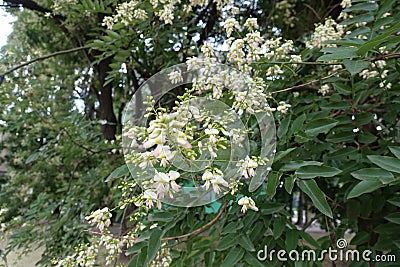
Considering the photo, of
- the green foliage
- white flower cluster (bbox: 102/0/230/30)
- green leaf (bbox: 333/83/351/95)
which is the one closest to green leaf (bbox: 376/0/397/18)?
the green foliage

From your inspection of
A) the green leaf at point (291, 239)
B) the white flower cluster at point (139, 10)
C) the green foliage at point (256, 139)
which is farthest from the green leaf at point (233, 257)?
the white flower cluster at point (139, 10)

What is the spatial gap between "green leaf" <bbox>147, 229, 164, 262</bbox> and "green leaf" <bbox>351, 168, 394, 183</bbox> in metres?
0.43

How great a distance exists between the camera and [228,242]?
81 cm

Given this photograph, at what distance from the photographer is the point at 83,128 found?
66.2 inches

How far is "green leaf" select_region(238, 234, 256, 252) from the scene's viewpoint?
2.52ft

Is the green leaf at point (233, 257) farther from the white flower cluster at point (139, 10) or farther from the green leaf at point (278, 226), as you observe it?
the white flower cluster at point (139, 10)

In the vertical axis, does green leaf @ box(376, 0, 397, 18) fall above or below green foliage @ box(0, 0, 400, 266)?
above

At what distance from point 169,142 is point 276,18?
184 centimetres

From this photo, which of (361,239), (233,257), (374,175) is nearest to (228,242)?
(233,257)

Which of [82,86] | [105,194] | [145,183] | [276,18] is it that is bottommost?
[105,194]

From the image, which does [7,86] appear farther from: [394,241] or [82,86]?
[394,241]

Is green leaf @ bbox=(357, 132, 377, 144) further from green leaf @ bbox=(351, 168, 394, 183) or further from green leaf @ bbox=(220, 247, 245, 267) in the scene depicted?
green leaf @ bbox=(220, 247, 245, 267)

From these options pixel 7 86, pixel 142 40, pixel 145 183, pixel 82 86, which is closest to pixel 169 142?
pixel 145 183

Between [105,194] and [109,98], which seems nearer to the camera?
[105,194]
